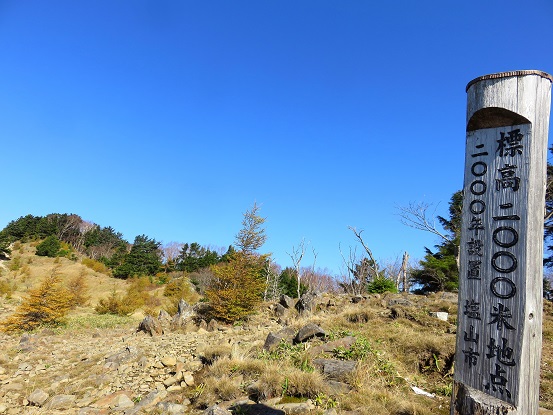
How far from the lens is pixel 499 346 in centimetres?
242

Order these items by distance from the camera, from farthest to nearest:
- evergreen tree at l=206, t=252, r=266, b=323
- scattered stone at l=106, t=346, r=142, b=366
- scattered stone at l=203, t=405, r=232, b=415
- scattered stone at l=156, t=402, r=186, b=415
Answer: evergreen tree at l=206, t=252, r=266, b=323
scattered stone at l=106, t=346, r=142, b=366
scattered stone at l=156, t=402, r=186, b=415
scattered stone at l=203, t=405, r=232, b=415

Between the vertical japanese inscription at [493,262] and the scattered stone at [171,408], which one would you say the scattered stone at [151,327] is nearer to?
the scattered stone at [171,408]

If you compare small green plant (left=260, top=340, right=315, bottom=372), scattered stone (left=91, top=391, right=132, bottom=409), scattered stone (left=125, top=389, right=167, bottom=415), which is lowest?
scattered stone (left=91, top=391, right=132, bottom=409)

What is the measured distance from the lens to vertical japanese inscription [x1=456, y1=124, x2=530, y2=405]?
7.85 feet

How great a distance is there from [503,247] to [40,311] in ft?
52.8

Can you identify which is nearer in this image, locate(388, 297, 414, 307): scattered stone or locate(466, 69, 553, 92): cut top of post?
locate(466, 69, 553, 92): cut top of post

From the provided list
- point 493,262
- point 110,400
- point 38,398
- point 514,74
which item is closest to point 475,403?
point 493,262

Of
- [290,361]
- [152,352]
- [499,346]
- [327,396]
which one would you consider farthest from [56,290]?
[499,346]

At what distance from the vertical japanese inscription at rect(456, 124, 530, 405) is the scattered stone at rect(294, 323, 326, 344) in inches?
188

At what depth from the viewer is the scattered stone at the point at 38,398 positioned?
234 inches

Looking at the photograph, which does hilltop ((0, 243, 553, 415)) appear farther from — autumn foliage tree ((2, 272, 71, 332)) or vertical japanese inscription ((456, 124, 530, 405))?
autumn foliage tree ((2, 272, 71, 332))

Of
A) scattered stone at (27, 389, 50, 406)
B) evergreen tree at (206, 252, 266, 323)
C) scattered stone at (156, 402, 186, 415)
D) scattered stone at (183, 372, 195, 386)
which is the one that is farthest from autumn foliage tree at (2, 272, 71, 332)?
scattered stone at (156, 402, 186, 415)

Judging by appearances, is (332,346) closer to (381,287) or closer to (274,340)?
(274,340)

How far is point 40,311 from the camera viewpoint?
1359cm
